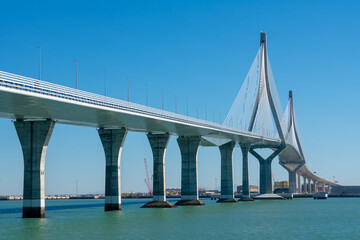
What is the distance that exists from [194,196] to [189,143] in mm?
10864

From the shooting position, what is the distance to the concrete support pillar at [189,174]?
123 m

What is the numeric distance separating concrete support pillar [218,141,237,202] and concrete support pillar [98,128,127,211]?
184ft

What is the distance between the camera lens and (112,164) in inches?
3752

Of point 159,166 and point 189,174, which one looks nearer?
point 159,166

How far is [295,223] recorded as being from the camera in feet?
248

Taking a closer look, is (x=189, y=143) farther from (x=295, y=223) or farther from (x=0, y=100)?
(x=0, y=100)

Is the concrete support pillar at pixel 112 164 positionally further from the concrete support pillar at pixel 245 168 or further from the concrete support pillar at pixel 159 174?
the concrete support pillar at pixel 245 168

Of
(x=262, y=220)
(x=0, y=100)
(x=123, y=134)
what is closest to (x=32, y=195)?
(x=0, y=100)

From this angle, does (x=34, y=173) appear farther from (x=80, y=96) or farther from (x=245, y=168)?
(x=245, y=168)

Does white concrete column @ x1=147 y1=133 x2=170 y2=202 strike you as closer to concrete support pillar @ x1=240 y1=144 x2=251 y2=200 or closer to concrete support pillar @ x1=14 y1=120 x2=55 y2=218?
concrete support pillar @ x1=14 y1=120 x2=55 y2=218

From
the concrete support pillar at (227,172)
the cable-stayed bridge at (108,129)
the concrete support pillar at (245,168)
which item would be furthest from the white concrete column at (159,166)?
the concrete support pillar at (245,168)

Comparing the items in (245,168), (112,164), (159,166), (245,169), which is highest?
(112,164)

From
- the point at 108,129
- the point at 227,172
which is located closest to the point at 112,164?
the point at 108,129

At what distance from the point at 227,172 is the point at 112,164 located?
58.4 m
